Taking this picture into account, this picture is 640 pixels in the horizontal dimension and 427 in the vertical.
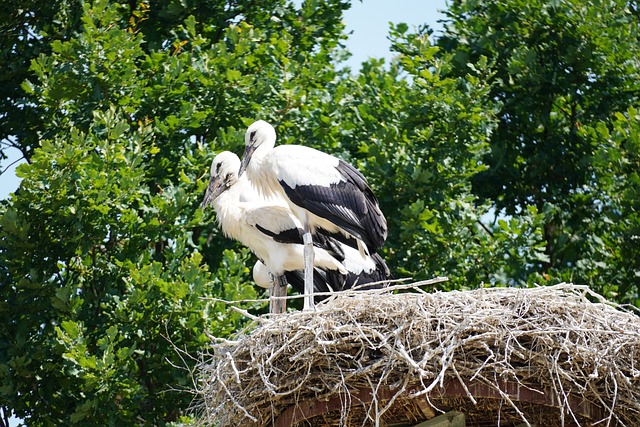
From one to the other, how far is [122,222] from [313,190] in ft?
11.0

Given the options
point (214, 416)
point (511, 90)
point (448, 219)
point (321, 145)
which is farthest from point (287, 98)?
point (214, 416)

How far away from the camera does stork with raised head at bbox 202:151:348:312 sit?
9711 millimetres

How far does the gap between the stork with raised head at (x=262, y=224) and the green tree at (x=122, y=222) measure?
1.40 m

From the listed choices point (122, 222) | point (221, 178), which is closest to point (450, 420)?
point (221, 178)

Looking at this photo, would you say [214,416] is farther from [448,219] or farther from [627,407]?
[448,219]

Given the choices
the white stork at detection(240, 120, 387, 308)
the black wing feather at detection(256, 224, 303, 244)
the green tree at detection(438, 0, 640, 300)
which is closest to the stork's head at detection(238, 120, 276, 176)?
the white stork at detection(240, 120, 387, 308)

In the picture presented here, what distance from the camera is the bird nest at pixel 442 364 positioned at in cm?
655

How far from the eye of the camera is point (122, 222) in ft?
39.2

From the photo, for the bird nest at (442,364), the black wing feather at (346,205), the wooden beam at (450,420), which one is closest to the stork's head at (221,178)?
the black wing feather at (346,205)

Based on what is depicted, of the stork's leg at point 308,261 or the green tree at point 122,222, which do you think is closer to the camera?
the stork's leg at point 308,261

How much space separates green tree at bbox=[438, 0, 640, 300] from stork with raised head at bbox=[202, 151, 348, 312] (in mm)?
4290

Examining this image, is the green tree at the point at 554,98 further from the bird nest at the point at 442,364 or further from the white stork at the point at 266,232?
the bird nest at the point at 442,364

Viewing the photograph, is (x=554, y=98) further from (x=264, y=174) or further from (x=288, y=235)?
(x=264, y=174)

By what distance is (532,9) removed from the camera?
48.2 ft
